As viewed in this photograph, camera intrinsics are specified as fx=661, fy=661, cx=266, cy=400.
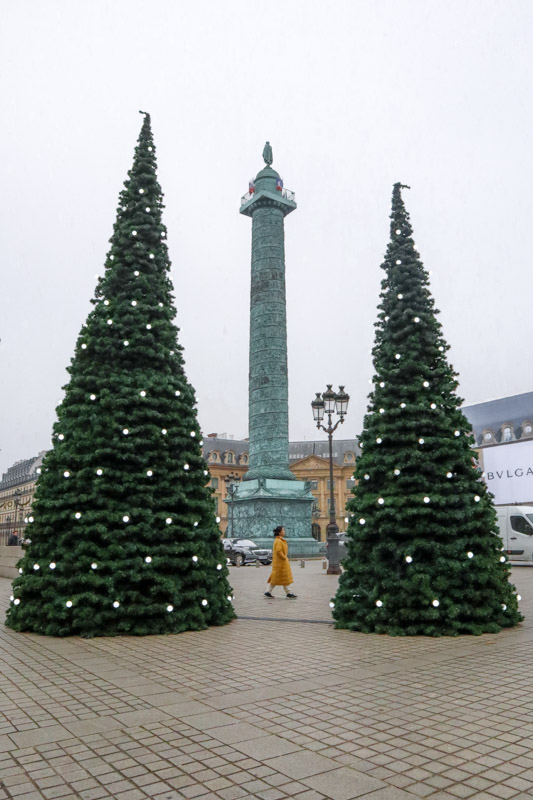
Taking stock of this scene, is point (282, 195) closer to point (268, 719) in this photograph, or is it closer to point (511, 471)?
point (511, 471)

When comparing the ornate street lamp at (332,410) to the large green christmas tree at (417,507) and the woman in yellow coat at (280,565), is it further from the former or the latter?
the large green christmas tree at (417,507)

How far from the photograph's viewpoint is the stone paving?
3830 mm

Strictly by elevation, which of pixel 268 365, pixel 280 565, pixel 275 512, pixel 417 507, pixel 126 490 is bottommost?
pixel 280 565

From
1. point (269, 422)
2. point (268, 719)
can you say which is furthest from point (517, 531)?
point (268, 719)

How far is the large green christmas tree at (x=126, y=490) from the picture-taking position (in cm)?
921

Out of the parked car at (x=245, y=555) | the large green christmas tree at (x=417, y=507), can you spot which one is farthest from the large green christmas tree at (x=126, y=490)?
the parked car at (x=245, y=555)

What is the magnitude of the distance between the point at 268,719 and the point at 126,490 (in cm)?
526

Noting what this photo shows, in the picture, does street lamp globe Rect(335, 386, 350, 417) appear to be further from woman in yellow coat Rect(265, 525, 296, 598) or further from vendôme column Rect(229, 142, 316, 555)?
vendôme column Rect(229, 142, 316, 555)

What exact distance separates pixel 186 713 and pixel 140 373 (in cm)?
608

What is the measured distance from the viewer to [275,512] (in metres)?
38.1

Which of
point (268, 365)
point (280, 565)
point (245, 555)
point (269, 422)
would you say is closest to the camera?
point (280, 565)

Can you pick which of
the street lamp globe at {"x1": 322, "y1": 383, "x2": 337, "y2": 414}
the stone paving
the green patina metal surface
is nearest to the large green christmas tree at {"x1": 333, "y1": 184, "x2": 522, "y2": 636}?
the stone paving

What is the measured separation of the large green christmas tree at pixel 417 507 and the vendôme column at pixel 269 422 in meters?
28.3

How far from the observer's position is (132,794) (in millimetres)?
3688
